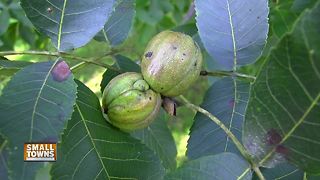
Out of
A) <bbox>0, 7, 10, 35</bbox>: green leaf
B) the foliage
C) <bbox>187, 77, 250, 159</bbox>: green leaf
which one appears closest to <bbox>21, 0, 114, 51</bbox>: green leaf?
the foliage

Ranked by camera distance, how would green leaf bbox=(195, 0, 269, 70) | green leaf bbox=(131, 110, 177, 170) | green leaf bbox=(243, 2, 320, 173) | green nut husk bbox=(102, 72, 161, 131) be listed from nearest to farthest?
green leaf bbox=(243, 2, 320, 173) → green nut husk bbox=(102, 72, 161, 131) → green leaf bbox=(195, 0, 269, 70) → green leaf bbox=(131, 110, 177, 170)

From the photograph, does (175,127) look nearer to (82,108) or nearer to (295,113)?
(82,108)

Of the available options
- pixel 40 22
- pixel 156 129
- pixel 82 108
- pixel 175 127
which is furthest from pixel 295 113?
pixel 175 127

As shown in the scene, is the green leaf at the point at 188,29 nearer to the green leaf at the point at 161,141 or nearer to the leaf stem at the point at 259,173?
the green leaf at the point at 161,141

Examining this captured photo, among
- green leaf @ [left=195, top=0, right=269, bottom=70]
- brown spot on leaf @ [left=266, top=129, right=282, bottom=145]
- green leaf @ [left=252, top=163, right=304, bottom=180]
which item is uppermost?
green leaf @ [left=195, top=0, right=269, bottom=70]

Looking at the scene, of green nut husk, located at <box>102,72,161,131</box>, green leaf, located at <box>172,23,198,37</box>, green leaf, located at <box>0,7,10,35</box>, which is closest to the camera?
green nut husk, located at <box>102,72,161,131</box>

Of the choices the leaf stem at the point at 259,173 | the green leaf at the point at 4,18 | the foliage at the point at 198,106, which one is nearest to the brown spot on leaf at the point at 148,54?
the foliage at the point at 198,106

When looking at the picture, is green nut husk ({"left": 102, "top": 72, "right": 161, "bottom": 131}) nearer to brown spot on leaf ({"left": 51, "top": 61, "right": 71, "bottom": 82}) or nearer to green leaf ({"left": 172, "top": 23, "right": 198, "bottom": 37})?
brown spot on leaf ({"left": 51, "top": 61, "right": 71, "bottom": 82})

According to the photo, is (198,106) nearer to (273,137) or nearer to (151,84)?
(151,84)
